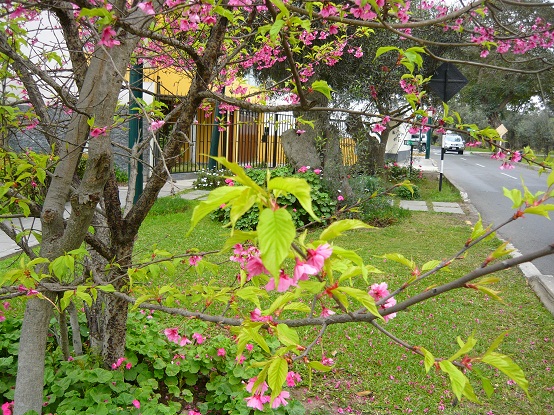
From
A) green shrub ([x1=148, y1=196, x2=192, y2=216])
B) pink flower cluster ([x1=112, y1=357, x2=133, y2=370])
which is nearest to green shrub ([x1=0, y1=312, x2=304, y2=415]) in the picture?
pink flower cluster ([x1=112, y1=357, x2=133, y2=370])

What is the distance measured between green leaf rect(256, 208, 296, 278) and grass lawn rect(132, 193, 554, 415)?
133 cm

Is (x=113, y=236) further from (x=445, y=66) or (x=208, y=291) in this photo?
(x=445, y=66)

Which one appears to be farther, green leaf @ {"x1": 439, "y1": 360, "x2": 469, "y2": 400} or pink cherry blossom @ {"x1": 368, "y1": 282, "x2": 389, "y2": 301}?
pink cherry blossom @ {"x1": 368, "y1": 282, "x2": 389, "y2": 301}

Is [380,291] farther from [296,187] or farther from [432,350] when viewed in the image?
[432,350]

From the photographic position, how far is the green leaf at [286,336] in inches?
53.7

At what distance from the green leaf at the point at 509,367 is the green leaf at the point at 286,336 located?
466 mm

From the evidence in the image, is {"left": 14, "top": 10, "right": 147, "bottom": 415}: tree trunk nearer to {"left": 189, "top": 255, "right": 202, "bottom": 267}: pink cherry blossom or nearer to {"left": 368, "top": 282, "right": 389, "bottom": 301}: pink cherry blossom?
{"left": 189, "top": 255, "right": 202, "bottom": 267}: pink cherry blossom

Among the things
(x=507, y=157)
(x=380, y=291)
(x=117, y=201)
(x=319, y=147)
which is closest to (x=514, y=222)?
(x=319, y=147)

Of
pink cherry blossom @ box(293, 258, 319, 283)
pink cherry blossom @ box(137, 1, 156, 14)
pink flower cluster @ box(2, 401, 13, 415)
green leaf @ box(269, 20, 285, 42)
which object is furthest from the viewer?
pink flower cluster @ box(2, 401, 13, 415)

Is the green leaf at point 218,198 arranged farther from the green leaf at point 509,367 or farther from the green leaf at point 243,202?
Answer: the green leaf at point 509,367

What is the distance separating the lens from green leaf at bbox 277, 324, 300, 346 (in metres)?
1.36

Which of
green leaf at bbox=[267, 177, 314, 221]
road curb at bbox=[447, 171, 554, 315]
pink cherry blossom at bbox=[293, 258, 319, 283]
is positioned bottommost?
road curb at bbox=[447, 171, 554, 315]

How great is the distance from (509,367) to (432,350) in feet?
10.3

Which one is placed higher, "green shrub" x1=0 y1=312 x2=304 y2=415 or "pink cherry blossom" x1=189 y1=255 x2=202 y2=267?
"pink cherry blossom" x1=189 y1=255 x2=202 y2=267
